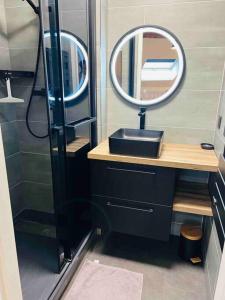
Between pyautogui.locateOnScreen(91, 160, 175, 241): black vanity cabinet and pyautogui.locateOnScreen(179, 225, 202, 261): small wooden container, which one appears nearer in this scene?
pyautogui.locateOnScreen(91, 160, 175, 241): black vanity cabinet

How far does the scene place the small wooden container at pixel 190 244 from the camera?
170 centimetres

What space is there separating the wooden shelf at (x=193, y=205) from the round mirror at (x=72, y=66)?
3.53 ft

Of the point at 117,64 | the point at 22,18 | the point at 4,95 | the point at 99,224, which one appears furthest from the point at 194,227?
the point at 22,18

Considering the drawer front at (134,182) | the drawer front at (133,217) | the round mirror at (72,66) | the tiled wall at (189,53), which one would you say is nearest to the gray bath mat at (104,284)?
the drawer front at (133,217)

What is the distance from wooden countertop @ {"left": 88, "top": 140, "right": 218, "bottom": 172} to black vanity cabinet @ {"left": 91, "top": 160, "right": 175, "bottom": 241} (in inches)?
1.8

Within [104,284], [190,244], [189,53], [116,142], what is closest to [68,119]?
[116,142]

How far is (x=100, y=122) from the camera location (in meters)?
1.94

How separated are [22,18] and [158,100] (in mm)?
1284

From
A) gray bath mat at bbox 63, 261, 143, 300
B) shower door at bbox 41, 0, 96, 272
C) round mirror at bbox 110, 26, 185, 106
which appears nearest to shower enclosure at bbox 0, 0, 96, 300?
shower door at bbox 41, 0, 96, 272

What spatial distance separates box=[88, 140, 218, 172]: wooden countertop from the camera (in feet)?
4.60

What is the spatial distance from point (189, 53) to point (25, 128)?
1529 mm

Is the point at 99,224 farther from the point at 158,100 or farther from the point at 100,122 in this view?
the point at 158,100

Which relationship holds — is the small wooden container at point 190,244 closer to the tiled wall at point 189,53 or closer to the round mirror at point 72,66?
the tiled wall at point 189,53

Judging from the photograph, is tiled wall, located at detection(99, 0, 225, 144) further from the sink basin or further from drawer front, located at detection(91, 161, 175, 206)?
drawer front, located at detection(91, 161, 175, 206)
